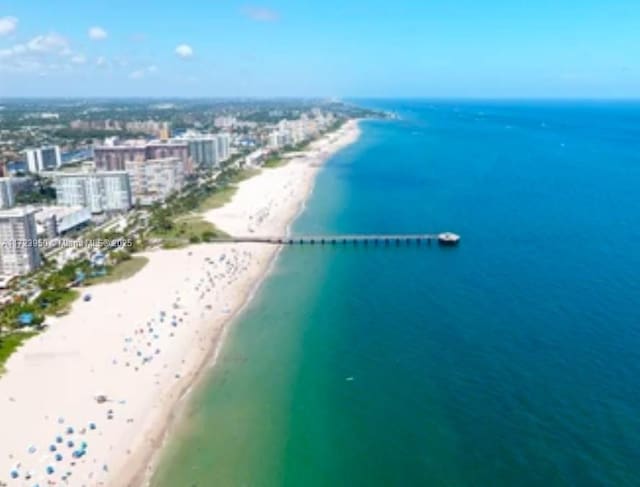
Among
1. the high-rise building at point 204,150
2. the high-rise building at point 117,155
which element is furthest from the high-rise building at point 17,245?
the high-rise building at point 204,150

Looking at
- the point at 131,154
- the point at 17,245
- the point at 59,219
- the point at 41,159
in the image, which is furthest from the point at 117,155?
the point at 17,245

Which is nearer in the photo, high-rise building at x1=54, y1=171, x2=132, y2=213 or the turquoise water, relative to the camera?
the turquoise water

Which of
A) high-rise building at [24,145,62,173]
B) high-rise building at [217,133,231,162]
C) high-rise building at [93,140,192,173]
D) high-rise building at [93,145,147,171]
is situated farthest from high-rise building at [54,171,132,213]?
high-rise building at [217,133,231,162]

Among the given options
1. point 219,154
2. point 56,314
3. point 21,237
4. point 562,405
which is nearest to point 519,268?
point 562,405

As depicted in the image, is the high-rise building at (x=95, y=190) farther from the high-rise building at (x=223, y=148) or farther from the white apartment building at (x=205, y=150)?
the high-rise building at (x=223, y=148)

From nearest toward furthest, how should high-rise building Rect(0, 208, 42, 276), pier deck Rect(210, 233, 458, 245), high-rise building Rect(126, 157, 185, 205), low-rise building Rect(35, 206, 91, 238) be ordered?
high-rise building Rect(0, 208, 42, 276) < pier deck Rect(210, 233, 458, 245) < low-rise building Rect(35, 206, 91, 238) < high-rise building Rect(126, 157, 185, 205)

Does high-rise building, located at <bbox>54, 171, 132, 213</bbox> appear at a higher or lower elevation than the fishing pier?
higher

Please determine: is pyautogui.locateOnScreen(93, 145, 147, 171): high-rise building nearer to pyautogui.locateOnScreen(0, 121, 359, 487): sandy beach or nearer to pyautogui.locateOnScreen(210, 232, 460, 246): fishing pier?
pyautogui.locateOnScreen(210, 232, 460, 246): fishing pier

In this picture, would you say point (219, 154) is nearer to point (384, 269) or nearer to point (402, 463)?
point (384, 269)
